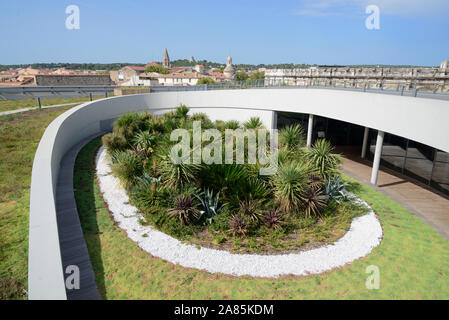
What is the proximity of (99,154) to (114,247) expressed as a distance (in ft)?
22.0

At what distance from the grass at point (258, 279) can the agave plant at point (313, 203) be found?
1.87m

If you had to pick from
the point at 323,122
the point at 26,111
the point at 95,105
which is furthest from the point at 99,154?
the point at 323,122

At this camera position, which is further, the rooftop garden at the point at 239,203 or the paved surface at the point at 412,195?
the paved surface at the point at 412,195

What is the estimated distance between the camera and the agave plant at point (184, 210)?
24.9 ft

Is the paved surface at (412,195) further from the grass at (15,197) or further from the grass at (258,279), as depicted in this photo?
the grass at (15,197)

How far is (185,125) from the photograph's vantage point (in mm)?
17078

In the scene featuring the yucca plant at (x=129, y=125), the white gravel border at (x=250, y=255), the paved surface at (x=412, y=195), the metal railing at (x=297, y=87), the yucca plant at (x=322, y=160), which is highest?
the metal railing at (x=297, y=87)

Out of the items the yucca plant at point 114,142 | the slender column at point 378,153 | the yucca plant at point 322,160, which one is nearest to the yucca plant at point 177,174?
the yucca plant at point 114,142

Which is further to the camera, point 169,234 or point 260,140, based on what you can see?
point 260,140

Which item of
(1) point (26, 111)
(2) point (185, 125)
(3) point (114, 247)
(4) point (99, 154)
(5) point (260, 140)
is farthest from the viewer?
(2) point (185, 125)

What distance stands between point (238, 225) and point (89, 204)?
4.28 meters
